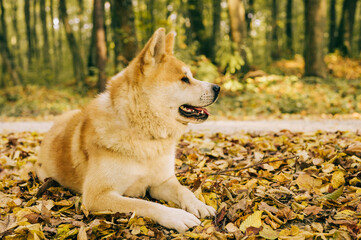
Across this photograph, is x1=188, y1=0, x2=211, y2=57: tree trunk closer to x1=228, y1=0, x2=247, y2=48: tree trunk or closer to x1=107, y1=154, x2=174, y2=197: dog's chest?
x1=228, y1=0, x2=247, y2=48: tree trunk

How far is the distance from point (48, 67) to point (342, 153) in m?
22.7

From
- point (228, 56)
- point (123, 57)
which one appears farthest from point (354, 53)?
point (123, 57)

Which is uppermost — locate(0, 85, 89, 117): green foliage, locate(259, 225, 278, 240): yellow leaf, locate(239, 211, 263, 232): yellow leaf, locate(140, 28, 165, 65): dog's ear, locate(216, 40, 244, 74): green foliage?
locate(140, 28, 165, 65): dog's ear

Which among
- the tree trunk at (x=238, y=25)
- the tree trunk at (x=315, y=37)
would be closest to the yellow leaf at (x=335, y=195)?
the tree trunk at (x=238, y=25)

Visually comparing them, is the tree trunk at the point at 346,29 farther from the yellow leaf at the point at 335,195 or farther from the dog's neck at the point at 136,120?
the dog's neck at the point at 136,120

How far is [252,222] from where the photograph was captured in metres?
2.31

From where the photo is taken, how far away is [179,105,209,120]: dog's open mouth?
3088 millimetres

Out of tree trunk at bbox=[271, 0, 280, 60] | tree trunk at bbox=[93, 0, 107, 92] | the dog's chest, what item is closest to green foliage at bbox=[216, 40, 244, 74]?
tree trunk at bbox=[93, 0, 107, 92]

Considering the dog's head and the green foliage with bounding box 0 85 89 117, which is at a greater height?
the dog's head

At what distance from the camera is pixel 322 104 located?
29.0ft

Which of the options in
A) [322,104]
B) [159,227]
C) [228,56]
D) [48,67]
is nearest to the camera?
[159,227]

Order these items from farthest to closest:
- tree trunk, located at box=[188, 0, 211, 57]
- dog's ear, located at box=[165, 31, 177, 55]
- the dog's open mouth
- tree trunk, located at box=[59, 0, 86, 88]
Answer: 1. tree trunk, located at box=[59, 0, 86, 88]
2. tree trunk, located at box=[188, 0, 211, 57]
3. dog's ear, located at box=[165, 31, 177, 55]
4. the dog's open mouth

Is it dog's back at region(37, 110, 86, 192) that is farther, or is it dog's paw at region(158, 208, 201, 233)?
dog's back at region(37, 110, 86, 192)

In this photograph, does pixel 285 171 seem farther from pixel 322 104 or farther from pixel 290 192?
pixel 322 104
